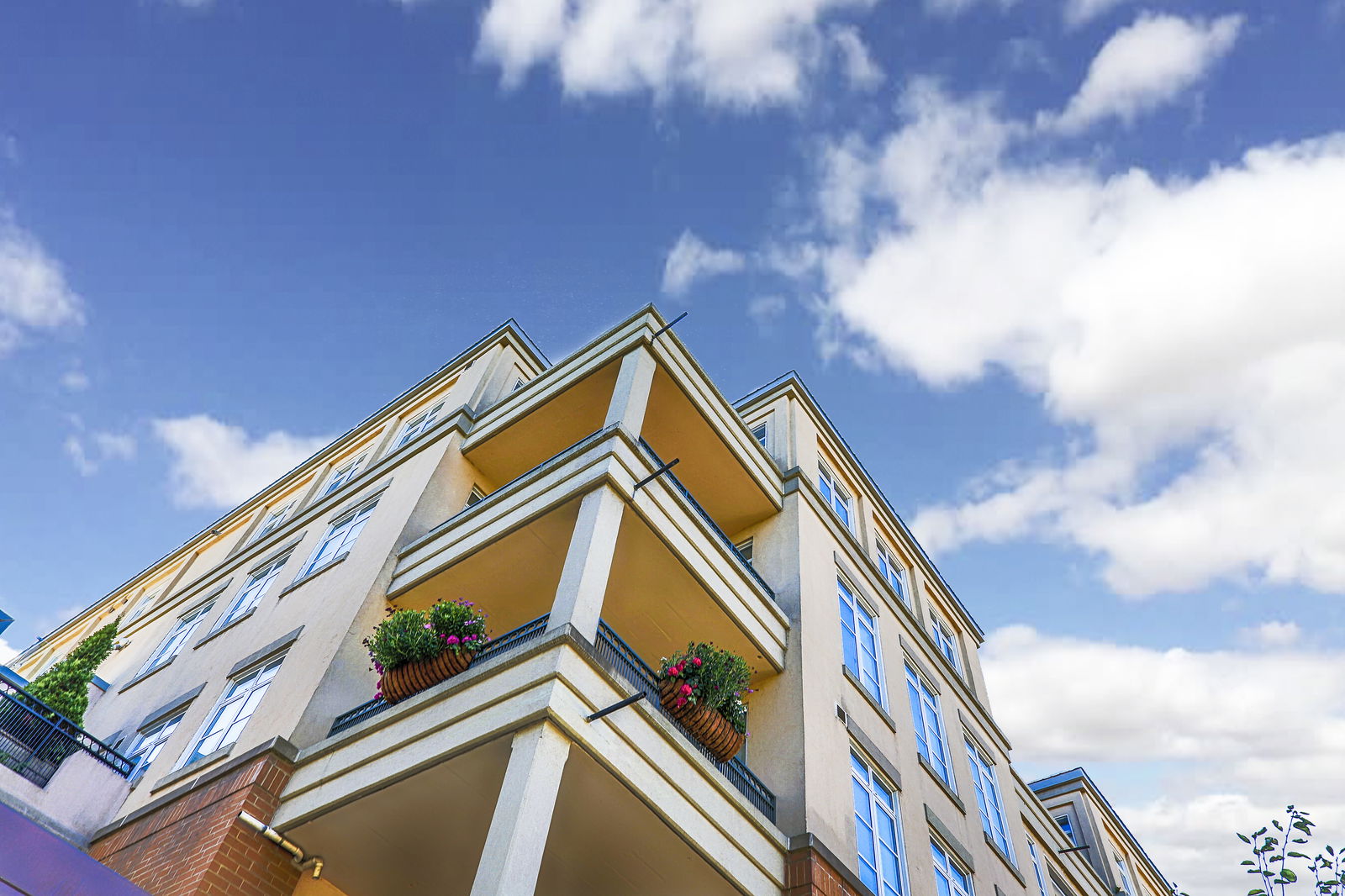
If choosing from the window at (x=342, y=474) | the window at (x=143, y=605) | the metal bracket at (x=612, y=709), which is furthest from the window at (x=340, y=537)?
the window at (x=143, y=605)

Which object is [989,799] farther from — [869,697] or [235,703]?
[235,703]

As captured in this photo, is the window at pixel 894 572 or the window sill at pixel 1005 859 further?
the window at pixel 894 572

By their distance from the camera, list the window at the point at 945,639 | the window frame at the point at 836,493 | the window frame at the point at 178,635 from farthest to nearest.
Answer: the window at the point at 945,639 → the window frame at the point at 836,493 → the window frame at the point at 178,635

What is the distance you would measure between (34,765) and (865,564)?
14.8 meters

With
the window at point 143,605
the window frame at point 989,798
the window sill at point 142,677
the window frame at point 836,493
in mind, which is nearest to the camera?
the window sill at point 142,677

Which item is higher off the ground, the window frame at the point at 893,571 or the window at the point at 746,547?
the window frame at the point at 893,571

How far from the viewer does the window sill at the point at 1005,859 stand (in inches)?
677

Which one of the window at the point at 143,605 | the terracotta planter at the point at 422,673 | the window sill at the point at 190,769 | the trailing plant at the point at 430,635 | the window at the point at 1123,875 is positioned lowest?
the window sill at the point at 190,769

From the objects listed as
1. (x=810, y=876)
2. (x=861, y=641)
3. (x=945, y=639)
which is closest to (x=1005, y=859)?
(x=861, y=641)

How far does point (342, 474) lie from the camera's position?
73.3 ft

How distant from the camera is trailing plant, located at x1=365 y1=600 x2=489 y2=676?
411 inches

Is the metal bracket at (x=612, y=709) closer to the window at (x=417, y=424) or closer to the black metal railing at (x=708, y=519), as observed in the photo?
the black metal railing at (x=708, y=519)

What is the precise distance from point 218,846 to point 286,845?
771mm

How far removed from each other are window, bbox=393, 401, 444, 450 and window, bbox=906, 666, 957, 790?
39.7 feet
